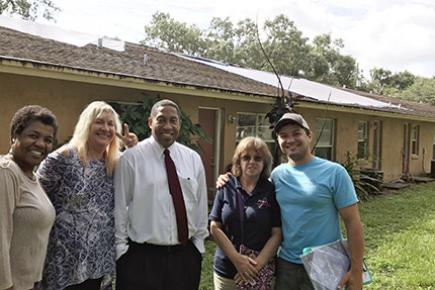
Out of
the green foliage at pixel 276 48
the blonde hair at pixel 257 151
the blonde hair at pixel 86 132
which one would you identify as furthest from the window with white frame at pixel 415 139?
the green foliage at pixel 276 48

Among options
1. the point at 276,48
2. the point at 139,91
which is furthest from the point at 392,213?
the point at 276,48

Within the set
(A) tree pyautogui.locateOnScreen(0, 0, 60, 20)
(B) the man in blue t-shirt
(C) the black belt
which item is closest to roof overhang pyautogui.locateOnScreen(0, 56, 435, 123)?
(C) the black belt

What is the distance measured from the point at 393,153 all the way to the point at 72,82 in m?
13.8

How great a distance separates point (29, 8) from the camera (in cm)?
2775

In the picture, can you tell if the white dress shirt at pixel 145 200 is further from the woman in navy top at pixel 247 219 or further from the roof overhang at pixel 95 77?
the roof overhang at pixel 95 77

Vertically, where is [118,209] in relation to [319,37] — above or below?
below

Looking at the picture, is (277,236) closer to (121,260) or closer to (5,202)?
(121,260)

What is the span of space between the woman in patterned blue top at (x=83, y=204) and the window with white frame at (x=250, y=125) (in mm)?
8278

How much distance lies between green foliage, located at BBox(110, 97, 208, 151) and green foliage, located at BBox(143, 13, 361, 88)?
42386 mm

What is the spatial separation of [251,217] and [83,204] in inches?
42.6

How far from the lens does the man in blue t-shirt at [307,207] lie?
293cm

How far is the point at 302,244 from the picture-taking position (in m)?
3.02

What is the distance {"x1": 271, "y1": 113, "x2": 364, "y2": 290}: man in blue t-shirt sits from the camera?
2.93m

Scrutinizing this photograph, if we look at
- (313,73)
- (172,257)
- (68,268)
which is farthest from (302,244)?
(313,73)
